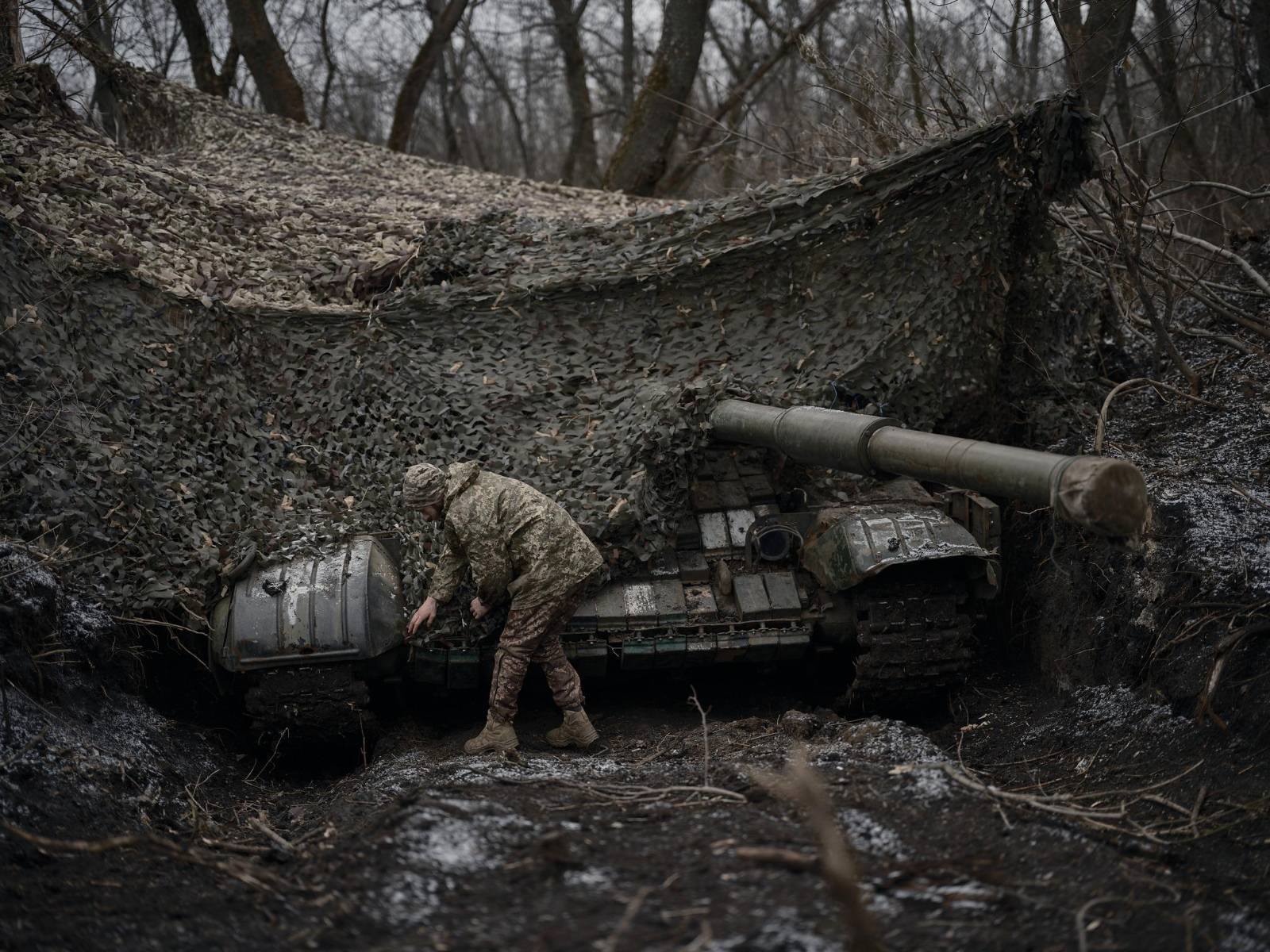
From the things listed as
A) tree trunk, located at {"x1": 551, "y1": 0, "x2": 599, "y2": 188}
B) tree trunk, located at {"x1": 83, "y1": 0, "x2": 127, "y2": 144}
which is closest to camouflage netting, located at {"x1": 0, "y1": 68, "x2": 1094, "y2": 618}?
tree trunk, located at {"x1": 83, "y1": 0, "x2": 127, "y2": 144}

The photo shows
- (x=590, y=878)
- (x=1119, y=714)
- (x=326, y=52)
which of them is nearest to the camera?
(x=590, y=878)

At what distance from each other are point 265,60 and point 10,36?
22.5 ft

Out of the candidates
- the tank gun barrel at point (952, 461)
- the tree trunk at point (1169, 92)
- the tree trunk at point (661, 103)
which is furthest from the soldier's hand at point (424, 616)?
the tree trunk at point (661, 103)

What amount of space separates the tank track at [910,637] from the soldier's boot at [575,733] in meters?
1.53

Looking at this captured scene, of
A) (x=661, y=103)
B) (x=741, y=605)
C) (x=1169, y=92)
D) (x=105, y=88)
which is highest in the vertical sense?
(x=105, y=88)

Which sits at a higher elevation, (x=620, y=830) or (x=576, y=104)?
(x=576, y=104)

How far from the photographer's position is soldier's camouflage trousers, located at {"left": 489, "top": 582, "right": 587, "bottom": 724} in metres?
6.09

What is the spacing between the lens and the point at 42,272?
737 cm

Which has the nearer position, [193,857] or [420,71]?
[193,857]

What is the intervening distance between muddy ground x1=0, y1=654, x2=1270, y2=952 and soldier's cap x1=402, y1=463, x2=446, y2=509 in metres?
1.39

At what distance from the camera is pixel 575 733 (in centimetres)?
628

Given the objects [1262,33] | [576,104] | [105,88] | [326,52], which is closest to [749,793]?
[1262,33]

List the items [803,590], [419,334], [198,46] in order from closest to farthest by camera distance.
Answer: [803,590]
[419,334]
[198,46]

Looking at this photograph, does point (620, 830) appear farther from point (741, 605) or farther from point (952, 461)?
point (741, 605)
